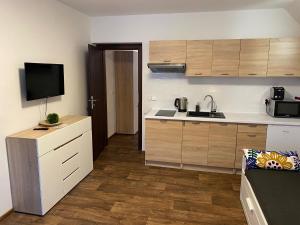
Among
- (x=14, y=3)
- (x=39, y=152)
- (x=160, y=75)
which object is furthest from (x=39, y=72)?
(x=160, y=75)

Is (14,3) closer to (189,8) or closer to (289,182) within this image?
(189,8)

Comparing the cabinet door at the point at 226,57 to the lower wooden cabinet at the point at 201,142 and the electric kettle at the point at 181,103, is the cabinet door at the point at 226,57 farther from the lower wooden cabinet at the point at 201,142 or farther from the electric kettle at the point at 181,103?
the lower wooden cabinet at the point at 201,142

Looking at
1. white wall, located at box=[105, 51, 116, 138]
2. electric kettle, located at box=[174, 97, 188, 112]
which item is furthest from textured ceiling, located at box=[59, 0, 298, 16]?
electric kettle, located at box=[174, 97, 188, 112]

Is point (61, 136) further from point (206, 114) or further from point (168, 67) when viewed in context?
point (206, 114)

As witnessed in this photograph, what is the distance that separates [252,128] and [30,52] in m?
3.22

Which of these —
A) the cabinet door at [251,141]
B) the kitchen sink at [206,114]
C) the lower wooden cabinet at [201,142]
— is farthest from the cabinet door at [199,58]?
the cabinet door at [251,141]

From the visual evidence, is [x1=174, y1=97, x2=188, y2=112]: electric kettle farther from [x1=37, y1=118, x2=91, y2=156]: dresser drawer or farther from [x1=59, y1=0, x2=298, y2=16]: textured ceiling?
[x1=37, y1=118, x2=91, y2=156]: dresser drawer

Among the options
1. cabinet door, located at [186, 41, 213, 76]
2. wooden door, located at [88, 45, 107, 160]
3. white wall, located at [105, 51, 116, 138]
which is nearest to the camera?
cabinet door, located at [186, 41, 213, 76]

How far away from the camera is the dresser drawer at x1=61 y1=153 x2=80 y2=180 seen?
286cm

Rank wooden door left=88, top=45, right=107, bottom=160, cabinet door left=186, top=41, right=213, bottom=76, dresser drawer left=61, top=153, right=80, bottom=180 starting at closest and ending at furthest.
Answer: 1. dresser drawer left=61, top=153, right=80, bottom=180
2. cabinet door left=186, top=41, right=213, bottom=76
3. wooden door left=88, top=45, right=107, bottom=160

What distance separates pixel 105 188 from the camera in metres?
3.16

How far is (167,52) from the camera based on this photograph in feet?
12.3

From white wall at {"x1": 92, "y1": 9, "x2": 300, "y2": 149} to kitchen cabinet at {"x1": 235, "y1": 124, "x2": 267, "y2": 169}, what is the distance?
61 cm

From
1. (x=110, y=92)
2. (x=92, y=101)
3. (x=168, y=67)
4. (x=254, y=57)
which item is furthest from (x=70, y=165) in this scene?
(x=254, y=57)
